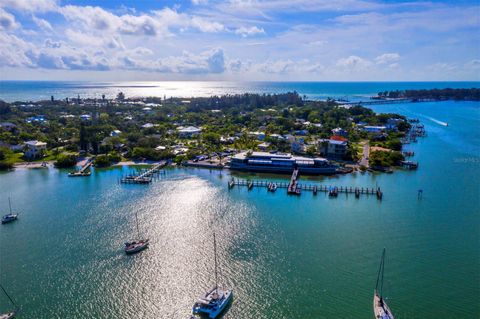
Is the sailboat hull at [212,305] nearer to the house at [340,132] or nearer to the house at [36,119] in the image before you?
the house at [340,132]

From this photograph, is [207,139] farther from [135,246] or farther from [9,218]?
[135,246]

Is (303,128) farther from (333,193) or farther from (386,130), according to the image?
(333,193)

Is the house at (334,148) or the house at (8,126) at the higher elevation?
the house at (8,126)

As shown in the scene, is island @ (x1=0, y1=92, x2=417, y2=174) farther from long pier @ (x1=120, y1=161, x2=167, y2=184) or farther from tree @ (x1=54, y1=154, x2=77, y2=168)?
long pier @ (x1=120, y1=161, x2=167, y2=184)

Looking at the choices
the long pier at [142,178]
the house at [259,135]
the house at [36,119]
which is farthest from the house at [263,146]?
the house at [36,119]

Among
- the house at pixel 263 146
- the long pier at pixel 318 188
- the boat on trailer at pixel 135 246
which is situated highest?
the house at pixel 263 146

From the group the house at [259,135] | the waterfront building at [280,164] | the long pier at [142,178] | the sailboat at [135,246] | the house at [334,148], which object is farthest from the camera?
the house at [259,135]

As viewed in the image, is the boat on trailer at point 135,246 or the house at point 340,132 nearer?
the boat on trailer at point 135,246
